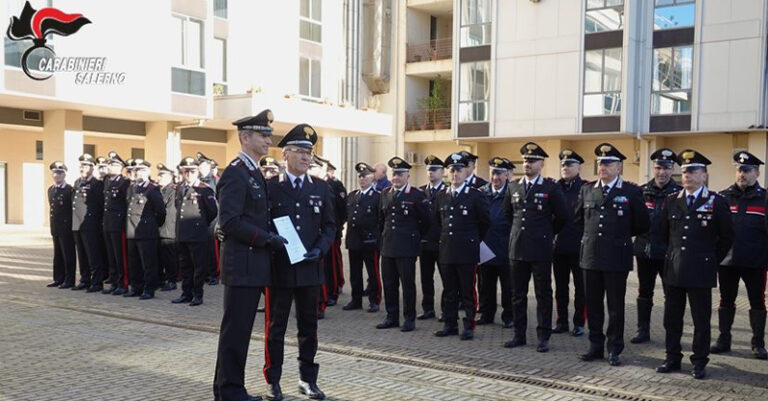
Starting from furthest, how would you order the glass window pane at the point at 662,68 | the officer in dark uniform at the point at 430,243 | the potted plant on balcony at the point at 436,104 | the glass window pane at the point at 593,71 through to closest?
1. the potted plant on balcony at the point at 436,104
2. the glass window pane at the point at 593,71
3. the glass window pane at the point at 662,68
4. the officer in dark uniform at the point at 430,243

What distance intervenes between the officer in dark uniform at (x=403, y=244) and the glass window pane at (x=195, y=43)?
60.2 ft

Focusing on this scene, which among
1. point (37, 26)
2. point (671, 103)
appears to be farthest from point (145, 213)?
point (671, 103)

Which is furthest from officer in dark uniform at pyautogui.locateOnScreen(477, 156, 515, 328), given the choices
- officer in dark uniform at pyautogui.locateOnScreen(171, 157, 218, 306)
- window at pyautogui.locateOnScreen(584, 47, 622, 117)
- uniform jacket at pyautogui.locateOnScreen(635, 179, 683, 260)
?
window at pyautogui.locateOnScreen(584, 47, 622, 117)

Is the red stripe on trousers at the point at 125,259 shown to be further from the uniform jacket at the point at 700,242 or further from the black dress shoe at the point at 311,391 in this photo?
the uniform jacket at the point at 700,242

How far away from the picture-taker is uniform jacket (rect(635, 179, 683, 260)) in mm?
8789

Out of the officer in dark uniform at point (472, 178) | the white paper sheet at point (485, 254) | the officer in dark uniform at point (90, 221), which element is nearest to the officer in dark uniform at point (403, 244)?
the officer in dark uniform at point (472, 178)

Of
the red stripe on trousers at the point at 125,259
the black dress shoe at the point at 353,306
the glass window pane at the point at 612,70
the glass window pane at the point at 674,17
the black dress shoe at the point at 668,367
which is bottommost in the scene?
the black dress shoe at the point at 353,306

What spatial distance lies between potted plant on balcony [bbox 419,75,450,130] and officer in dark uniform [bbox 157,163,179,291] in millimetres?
23309

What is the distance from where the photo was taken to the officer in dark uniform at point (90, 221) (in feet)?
40.6

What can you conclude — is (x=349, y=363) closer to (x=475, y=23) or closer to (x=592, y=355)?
(x=592, y=355)

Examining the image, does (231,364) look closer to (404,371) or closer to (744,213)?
(404,371)

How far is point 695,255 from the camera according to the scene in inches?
281

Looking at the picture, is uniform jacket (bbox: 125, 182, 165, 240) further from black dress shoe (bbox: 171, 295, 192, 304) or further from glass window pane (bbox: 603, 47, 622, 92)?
glass window pane (bbox: 603, 47, 622, 92)

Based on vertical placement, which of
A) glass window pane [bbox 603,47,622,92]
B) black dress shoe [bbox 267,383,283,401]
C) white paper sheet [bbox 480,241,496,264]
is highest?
glass window pane [bbox 603,47,622,92]
